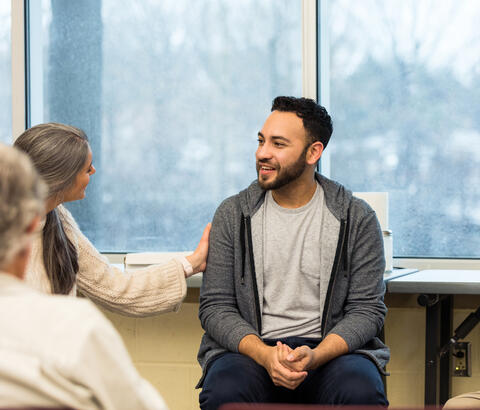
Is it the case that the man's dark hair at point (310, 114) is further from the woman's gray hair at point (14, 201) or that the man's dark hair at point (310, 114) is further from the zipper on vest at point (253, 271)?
the woman's gray hair at point (14, 201)

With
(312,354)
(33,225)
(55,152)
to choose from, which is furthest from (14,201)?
(312,354)

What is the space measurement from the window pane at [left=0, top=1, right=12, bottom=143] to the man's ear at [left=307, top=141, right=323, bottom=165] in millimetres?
1527

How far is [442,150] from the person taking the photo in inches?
104

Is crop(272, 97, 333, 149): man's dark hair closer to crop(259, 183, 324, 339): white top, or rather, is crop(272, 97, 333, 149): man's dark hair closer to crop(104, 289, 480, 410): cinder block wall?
crop(259, 183, 324, 339): white top

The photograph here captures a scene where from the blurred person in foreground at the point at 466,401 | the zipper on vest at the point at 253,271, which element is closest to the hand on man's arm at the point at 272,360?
the zipper on vest at the point at 253,271

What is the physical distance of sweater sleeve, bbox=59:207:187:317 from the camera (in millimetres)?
1979

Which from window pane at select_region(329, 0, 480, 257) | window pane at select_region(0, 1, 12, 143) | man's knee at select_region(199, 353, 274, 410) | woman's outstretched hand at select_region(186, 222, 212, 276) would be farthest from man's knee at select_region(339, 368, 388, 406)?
window pane at select_region(0, 1, 12, 143)

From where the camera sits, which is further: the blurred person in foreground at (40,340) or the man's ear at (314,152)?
the man's ear at (314,152)

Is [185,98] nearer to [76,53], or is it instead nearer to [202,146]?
[202,146]

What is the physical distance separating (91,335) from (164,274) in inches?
47.0

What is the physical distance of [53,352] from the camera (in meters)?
0.81

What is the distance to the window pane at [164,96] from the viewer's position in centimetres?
281

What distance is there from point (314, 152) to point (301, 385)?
2.53 feet

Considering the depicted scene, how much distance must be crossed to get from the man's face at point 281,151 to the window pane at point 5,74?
55.5 inches
